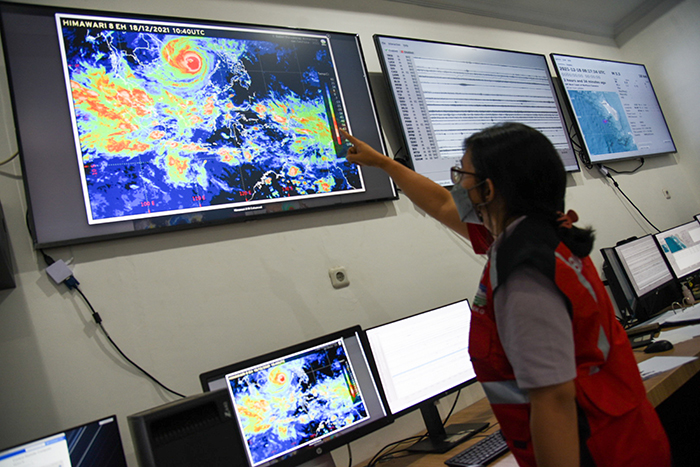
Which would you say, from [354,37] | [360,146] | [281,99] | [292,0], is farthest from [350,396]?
[292,0]

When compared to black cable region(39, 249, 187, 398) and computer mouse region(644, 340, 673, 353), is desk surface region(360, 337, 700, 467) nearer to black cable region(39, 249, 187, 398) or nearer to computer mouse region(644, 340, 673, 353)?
computer mouse region(644, 340, 673, 353)

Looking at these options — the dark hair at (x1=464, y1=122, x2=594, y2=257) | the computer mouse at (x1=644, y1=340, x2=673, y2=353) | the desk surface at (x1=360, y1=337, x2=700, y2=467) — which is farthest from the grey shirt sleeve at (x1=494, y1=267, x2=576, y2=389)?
the computer mouse at (x1=644, y1=340, x2=673, y2=353)

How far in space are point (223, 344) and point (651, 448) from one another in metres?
1.29

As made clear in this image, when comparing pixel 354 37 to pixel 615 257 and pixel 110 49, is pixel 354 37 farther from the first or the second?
pixel 615 257

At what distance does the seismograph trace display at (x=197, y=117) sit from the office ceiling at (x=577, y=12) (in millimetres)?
1213

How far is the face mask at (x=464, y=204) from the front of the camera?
1.08m

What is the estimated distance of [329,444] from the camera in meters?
1.40

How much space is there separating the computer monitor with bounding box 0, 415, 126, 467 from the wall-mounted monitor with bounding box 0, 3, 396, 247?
0.62 meters

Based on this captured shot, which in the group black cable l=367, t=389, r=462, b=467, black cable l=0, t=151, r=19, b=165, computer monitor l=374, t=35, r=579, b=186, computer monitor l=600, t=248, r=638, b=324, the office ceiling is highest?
the office ceiling

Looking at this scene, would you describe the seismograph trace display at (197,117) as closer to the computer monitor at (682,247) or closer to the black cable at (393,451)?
the black cable at (393,451)

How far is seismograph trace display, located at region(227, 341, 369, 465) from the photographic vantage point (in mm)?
1337

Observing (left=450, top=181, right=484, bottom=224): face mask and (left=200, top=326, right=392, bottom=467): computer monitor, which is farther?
(left=200, top=326, right=392, bottom=467): computer monitor

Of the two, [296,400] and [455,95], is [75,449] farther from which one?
[455,95]

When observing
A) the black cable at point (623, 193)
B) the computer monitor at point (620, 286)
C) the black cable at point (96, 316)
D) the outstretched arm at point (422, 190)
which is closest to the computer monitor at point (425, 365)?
the outstretched arm at point (422, 190)
